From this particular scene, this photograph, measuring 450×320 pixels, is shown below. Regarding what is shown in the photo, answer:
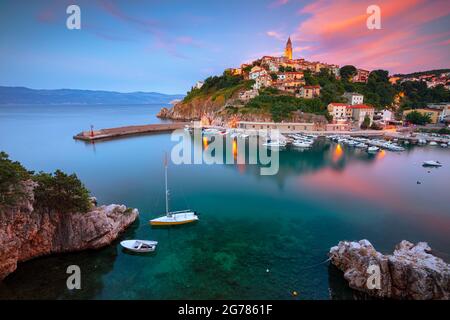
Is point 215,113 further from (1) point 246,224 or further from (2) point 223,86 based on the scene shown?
(1) point 246,224

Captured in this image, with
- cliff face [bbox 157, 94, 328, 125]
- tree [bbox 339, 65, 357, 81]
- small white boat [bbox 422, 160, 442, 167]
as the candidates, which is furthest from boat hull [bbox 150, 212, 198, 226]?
tree [bbox 339, 65, 357, 81]

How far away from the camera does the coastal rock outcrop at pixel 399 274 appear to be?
10.4 metres

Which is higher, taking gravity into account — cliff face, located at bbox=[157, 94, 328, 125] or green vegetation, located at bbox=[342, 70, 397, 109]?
green vegetation, located at bbox=[342, 70, 397, 109]

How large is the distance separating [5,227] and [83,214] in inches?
139

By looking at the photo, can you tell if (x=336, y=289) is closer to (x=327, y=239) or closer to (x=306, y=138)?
(x=327, y=239)

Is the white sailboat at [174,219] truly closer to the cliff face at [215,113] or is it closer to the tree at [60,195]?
the tree at [60,195]

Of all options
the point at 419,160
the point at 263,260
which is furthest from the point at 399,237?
the point at 419,160

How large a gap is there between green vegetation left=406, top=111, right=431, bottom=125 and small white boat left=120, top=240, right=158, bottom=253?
7434cm

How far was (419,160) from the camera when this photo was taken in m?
36.5

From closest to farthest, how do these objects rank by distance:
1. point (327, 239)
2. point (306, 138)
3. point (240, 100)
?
point (327, 239) → point (306, 138) → point (240, 100)

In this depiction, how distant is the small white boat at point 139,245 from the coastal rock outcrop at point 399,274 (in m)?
10.8

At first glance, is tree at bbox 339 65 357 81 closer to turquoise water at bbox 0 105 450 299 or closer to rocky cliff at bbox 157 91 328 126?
rocky cliff at bbox 157 91 328 126

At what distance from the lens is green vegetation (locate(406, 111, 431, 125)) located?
62438 millimetres

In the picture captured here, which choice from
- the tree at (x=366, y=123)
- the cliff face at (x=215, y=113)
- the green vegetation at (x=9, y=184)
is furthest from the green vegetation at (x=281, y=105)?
the green vegetation at (x=9, y=184)
